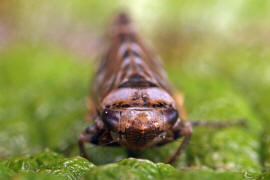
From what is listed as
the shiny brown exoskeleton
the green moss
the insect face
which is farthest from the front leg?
the green moss

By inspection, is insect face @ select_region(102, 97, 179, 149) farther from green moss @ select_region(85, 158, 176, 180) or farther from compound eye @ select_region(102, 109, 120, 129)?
green moss @ select_region(85, 158, 176, 180)

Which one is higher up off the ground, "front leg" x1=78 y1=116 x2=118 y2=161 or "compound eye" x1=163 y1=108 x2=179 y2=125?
"compound eye" x1=163 y1=108 x2=179 y2=125

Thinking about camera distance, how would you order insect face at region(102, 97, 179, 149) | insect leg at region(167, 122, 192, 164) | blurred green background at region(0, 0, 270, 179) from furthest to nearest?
blurred green background at region(0, 0, 270, 179) < insect leg at region(167, 122, 192, 164) < insect face at region(102, 97, 179, 149)

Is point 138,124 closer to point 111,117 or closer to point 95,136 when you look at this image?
point 111,117

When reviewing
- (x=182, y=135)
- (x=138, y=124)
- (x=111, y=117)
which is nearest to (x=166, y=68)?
(x=182, y=135)

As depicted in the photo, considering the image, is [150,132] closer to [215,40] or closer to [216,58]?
[216,58]

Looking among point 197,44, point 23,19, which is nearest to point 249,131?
point 197,44
